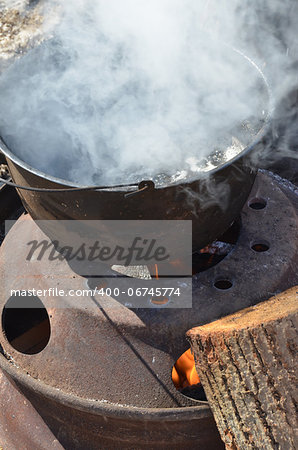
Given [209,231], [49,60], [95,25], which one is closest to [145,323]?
[209,231]

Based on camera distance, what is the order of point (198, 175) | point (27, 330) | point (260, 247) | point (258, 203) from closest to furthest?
point (198, 175) < point (260, 247) < point (258, 203) < point (27, 330)

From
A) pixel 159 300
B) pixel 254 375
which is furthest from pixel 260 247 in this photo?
pixel 254 375

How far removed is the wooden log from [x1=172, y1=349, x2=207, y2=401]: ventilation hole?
37 cm

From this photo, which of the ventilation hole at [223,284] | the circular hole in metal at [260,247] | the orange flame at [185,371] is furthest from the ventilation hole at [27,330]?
the circular hole in metal at [260,247]

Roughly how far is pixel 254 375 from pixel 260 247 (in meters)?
0.90

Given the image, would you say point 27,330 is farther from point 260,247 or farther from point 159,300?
point 260,247

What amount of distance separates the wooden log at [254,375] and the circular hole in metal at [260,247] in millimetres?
523

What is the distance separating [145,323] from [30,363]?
585mm

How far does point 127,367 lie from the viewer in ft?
7.60

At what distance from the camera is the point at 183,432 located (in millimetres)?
2324

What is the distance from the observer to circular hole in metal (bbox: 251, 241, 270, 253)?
2.62 meters

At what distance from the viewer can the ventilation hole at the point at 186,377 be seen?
2.47 m

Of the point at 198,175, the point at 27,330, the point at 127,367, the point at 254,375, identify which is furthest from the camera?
the point at 27,330

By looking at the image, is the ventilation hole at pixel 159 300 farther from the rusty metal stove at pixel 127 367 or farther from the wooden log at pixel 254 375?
the wooden log at pixel 254 375
